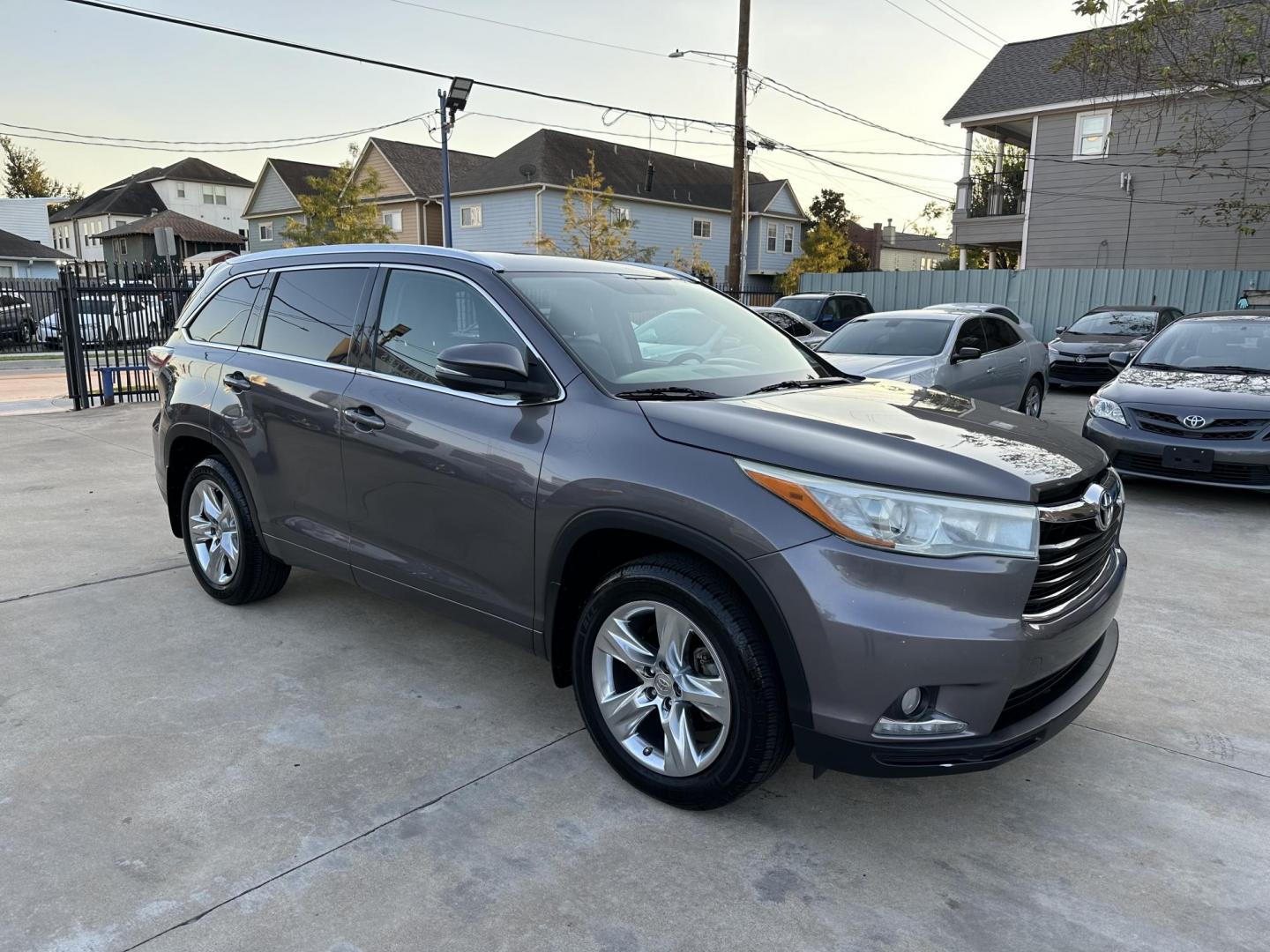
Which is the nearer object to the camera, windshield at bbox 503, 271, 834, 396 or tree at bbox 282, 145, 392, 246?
windshield at bbox 503, 271, 834, 396

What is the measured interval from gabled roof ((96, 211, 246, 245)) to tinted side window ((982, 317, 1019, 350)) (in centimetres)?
5175

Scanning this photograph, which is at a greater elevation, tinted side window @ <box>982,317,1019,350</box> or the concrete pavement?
tinted side window @ <box>982,317,1019,350</box>

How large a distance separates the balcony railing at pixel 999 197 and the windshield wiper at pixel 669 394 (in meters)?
24.8

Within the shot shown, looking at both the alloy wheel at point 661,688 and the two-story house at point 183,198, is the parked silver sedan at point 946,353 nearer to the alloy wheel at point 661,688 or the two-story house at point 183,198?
the alloy wheel at point 661,688

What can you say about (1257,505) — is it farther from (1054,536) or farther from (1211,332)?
(1054,536)

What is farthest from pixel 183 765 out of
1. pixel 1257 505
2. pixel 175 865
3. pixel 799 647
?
pixel 1257 505

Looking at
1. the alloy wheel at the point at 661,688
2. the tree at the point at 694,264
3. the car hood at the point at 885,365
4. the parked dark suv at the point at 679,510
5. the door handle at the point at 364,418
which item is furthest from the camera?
the tree at the point at 694,264

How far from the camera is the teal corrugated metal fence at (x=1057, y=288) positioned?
19.3 metres

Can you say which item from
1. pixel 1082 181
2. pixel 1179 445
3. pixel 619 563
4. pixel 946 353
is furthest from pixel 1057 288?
pixel 619 563

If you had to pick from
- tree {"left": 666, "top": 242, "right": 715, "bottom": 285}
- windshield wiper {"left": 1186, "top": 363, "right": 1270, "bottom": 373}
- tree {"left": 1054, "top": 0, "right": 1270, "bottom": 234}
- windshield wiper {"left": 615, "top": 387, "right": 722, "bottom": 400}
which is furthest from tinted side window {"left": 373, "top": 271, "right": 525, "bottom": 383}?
tree {"left": 666, "top": 242, "right": 715, "bottom": 285}

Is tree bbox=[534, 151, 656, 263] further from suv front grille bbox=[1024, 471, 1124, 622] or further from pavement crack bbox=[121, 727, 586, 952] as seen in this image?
suv front grille bbox=[1024, 471, 1124, 622]

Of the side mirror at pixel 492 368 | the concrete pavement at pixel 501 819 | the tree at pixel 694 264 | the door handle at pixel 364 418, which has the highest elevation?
the tree at pixel 694 264

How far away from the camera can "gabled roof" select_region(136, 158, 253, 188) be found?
63375 millimetres

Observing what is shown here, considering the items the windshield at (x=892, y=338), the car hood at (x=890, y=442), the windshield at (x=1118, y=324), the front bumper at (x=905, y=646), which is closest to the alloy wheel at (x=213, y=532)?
the car hood at (x=890, y=442)
